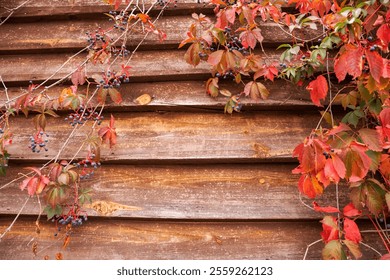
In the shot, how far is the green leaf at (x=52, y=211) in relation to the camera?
1566 millimetres

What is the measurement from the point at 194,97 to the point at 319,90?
0.57 meters

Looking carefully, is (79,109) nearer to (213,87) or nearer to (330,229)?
(213,87)

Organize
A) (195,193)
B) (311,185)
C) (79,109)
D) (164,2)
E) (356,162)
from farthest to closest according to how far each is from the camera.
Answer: (164,2) < (79,109) < (195,193) < (311,185) < (356,162)

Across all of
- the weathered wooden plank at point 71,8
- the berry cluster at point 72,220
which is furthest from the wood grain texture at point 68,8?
the berry cluster at point 72,220

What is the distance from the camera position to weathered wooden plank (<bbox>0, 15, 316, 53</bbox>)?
6.01 feet

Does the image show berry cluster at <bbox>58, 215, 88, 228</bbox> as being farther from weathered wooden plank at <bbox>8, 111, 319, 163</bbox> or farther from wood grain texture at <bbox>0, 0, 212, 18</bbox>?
wood grain texture at <bbox>0, 0, 212, 18</bbox>

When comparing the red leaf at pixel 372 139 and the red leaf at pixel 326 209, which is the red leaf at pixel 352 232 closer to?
the red leaf at pixel 326 209

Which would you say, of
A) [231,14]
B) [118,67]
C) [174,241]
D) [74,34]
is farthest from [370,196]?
[74,34]

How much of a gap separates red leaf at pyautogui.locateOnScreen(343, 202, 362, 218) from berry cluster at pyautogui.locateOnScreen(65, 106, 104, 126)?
3.65 ft

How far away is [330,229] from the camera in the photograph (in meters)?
1.39

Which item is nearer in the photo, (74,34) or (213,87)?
(213,87)

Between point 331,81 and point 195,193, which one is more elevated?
point 331,81

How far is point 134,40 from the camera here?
187cm

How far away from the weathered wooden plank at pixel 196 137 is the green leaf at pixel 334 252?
428mm
